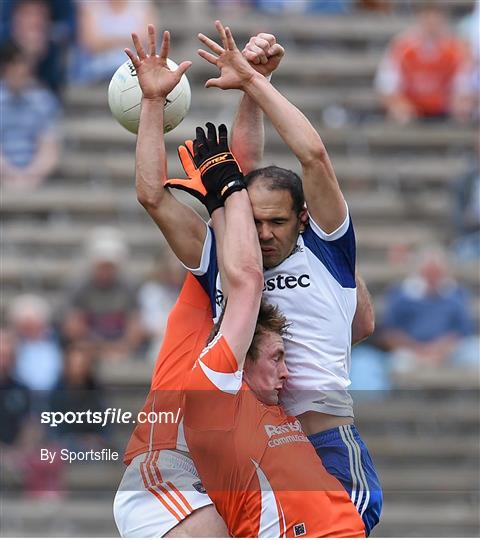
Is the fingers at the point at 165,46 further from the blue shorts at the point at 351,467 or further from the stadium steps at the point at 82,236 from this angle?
the stadium steps at the point at 82,236

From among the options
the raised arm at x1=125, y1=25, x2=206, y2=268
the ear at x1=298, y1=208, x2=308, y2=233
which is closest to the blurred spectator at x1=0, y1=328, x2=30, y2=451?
the raised arm at x1=125, y1=25, x2=206, y2=268

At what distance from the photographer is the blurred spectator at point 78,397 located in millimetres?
7664

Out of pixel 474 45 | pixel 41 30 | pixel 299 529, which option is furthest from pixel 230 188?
pixel 474 45

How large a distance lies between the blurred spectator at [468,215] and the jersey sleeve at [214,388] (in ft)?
18.7

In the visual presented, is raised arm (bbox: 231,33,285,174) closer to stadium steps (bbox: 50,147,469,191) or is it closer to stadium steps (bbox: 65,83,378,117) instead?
stadium steps (bbox: 50,147,469,191)

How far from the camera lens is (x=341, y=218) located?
5.57 metres

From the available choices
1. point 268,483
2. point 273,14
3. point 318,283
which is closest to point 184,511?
point 268,483

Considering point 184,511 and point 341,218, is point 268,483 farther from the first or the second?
point 341,218

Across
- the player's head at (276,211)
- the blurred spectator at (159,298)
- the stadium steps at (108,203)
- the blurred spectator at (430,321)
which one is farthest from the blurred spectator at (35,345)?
the player's head at (276,211)

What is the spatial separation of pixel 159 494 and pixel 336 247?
1088 mm

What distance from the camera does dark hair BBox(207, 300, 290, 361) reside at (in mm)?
5492

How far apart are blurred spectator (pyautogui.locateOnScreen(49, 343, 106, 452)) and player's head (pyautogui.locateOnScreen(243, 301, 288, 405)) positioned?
2230mm

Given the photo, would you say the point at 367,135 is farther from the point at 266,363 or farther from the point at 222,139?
the point at 266,363

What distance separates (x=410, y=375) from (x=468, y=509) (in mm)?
925
